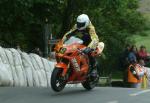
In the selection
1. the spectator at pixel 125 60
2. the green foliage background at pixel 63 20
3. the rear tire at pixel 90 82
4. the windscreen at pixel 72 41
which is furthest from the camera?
the green foliage background at pixel 63 20

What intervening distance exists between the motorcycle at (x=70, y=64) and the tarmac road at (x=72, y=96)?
0.28m

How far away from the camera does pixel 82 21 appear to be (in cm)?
1336

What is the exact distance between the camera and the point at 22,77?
17969 mm

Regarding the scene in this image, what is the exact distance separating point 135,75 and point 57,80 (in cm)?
1048

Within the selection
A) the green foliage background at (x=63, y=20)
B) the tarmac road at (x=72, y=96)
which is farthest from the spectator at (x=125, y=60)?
the tarmac road at (x=72, y=96)

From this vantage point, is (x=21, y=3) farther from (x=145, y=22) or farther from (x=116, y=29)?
(x=145, y=22)

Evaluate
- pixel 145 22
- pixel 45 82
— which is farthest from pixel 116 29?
pixel 45 82

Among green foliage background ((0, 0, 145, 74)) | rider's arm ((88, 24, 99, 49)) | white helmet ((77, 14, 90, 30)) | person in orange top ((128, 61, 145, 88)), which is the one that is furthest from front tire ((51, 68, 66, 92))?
green foliage background ((0, 0, 145, 74))

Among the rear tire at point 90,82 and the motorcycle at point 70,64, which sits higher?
the motorcycle at point 70,64

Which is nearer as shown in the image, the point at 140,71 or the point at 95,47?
the point at 95,47

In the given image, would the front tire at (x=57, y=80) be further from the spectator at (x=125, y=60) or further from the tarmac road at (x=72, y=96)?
the spectator at (x=125, y=60)

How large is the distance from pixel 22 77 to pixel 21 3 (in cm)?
824

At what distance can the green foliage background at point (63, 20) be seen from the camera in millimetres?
27219

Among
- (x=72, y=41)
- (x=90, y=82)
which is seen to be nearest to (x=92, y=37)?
(x=72, y=41)
